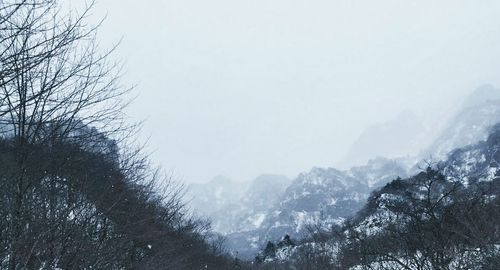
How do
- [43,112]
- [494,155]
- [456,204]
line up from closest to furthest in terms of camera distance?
1. [43,112]
2. [456,204]
3. [494,155]

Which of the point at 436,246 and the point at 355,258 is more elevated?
the point at 355,258

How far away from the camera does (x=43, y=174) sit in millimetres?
7812

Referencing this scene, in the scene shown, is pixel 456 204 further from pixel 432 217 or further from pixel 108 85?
pixel 108 85

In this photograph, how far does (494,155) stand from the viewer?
141375 millimetres

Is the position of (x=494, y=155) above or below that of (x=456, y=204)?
above

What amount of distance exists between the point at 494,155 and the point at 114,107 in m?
160

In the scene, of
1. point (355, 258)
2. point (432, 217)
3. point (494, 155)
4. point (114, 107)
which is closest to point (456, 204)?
point (432, 217)

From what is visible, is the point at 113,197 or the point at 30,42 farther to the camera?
the point at 113,197

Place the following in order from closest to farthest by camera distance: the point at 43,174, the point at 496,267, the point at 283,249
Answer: the point at 43,174 < the point at 496,267 < the point at 283,249

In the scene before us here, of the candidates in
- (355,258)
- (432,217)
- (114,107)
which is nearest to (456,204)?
(432,217)

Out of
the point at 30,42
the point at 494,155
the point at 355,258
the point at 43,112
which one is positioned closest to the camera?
the point at 30,42

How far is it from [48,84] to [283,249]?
77360 millimetres

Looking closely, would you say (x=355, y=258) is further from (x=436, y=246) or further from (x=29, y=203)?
(x=29, y=203)

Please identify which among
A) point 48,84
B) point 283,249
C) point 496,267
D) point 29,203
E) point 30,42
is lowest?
point 496,267
